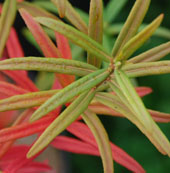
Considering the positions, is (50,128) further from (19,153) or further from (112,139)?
(112,139)

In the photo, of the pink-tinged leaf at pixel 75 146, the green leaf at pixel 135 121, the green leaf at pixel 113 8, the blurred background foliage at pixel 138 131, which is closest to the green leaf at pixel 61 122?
the green leaf at pixel 135 121

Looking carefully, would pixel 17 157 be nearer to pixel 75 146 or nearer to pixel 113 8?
pixel 75 146

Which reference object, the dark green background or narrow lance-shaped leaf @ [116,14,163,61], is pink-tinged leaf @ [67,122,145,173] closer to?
narrow lance-shaped leaf @ [116,14,163,61]

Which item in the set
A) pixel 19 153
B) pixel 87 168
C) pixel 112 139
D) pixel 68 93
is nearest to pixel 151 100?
pixel 112 139

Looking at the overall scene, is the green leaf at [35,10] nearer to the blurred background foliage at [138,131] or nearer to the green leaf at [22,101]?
the green leaf at [22,101]

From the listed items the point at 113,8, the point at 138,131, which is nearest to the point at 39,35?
the point at 113,8

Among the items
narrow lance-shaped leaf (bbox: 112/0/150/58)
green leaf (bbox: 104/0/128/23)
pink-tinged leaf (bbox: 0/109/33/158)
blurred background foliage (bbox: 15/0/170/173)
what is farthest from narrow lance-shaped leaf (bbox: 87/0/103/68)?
blurred background foliage (bbox: 15/0/170/173)
